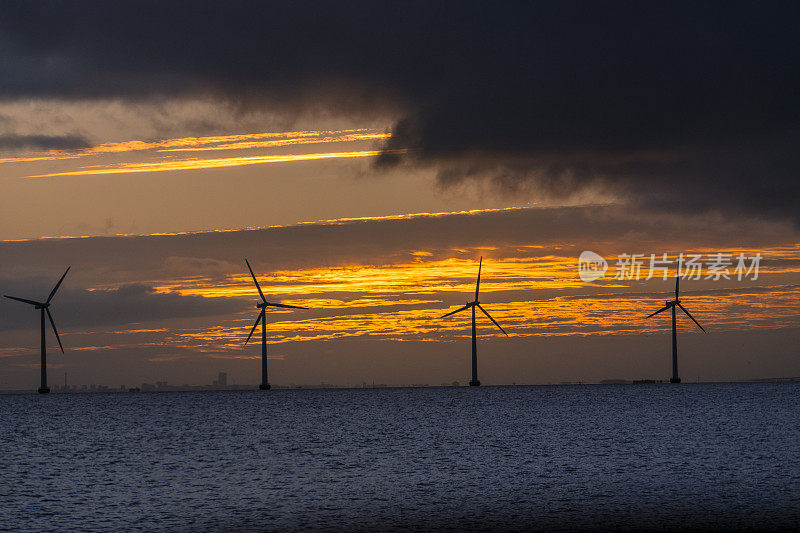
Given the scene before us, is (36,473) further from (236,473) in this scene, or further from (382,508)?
(382,508)

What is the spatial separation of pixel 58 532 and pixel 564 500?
2903cm

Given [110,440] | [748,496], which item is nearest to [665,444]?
[748,496]

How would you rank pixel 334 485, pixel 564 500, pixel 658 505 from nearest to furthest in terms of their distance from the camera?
pixel 658 505
pixel 564 500
pixel 334 485

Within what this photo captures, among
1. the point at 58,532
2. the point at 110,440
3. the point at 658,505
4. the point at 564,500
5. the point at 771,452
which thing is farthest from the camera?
the point at 110,440

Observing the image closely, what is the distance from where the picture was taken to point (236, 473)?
79.6 metres

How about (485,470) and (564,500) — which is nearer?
(564,500)

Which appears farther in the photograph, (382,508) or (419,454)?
(419,454)

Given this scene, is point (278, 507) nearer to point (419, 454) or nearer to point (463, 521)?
point (463, 521)

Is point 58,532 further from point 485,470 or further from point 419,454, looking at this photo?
point 419,454

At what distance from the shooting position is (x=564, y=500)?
58.2 metres

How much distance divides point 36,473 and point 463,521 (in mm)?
47554

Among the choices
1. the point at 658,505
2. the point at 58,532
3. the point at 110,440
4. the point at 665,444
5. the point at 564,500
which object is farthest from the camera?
the point at 110,440

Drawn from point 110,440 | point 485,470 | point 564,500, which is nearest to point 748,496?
point 564,500

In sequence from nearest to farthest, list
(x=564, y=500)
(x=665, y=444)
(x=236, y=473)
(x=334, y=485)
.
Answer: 1. (x=564, y=500)
2. (x=334, y=485)
3. (x=236, y=473)
4. (x=665, y=444)
